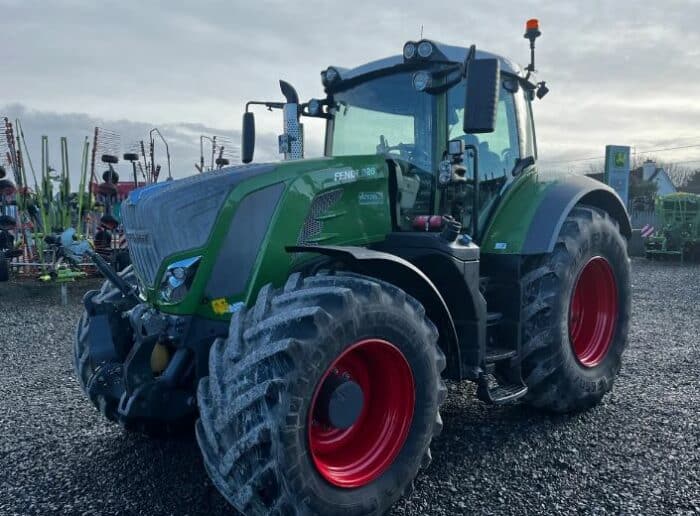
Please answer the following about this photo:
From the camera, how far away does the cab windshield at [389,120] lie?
12.9 ft

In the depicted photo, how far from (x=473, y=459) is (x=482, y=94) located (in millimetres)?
1980

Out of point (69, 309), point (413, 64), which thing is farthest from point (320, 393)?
point (69, 309)

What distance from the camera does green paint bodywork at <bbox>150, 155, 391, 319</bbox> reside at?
302cm

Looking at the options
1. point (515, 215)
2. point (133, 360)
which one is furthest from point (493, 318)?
point (133, 360)

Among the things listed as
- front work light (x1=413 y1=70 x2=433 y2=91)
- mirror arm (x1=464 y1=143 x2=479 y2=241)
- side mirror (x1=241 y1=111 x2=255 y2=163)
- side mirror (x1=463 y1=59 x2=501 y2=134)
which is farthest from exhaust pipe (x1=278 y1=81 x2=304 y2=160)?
side mirror (x1=463 y1=59 x2=501 y2=134)

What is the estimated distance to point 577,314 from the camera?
466 centimetres

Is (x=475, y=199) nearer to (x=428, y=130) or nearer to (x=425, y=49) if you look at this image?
(x=428, y=130)

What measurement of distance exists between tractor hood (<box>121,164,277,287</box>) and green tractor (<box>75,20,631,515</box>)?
1cm

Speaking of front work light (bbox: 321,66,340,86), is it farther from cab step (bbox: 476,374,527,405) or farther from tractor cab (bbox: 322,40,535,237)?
cab step (bbox: 476,374,527,405)

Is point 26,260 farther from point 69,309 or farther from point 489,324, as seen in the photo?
point 489,324

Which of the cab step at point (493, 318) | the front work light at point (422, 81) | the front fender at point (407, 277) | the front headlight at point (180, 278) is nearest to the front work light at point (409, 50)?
A: the front work light at point (422, 81)

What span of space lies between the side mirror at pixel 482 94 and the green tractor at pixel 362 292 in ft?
0.03

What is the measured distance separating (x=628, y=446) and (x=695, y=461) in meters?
0.35

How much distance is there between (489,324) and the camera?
3.92 metres
